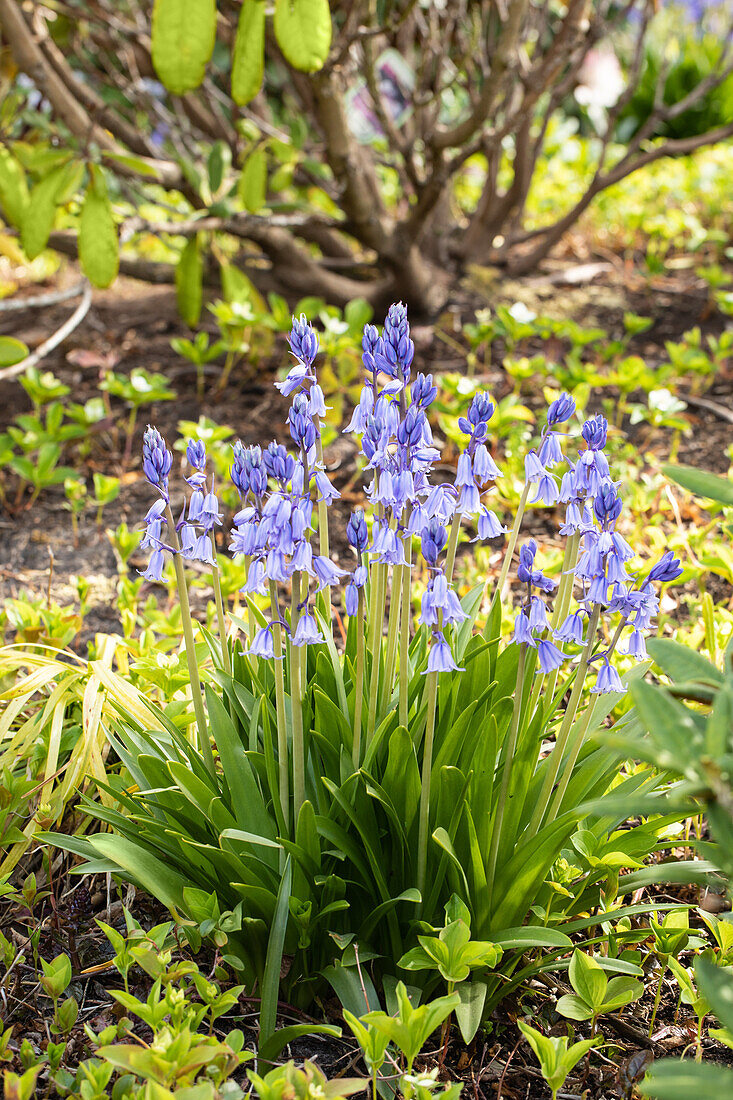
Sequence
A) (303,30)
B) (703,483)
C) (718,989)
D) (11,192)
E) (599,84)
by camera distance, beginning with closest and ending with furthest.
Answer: (718,989) → (703,483) → (303,30) → (11,192) → (599,84)

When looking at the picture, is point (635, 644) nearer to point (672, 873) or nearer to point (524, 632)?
point (524, 632)

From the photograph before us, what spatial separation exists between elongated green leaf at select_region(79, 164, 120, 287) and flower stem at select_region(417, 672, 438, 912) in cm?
218

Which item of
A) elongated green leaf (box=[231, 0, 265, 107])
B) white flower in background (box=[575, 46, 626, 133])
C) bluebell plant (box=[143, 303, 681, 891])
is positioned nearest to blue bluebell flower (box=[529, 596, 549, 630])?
bluebell plant (box=[143, 303, 681, 891])

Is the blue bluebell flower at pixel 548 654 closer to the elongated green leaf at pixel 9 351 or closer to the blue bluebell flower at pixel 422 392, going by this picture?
the blue bluebell flower at pixel 422 392

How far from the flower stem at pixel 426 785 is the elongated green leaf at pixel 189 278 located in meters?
2.55

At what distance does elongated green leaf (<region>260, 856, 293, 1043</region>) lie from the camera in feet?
4.42

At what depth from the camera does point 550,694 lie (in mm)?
1562

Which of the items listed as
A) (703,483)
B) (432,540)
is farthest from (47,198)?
(703,483)

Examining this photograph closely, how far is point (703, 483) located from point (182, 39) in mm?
2165

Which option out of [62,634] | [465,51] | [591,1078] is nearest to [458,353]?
[465,51]

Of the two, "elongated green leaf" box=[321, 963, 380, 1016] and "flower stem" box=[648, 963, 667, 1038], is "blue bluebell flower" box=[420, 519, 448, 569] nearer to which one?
"elongated green leaf" box=[321, 963, 380, 1016]

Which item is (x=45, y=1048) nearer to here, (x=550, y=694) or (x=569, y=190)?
(x=550, y=694)

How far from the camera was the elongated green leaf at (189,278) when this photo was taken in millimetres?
3471

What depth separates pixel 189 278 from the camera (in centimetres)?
350
